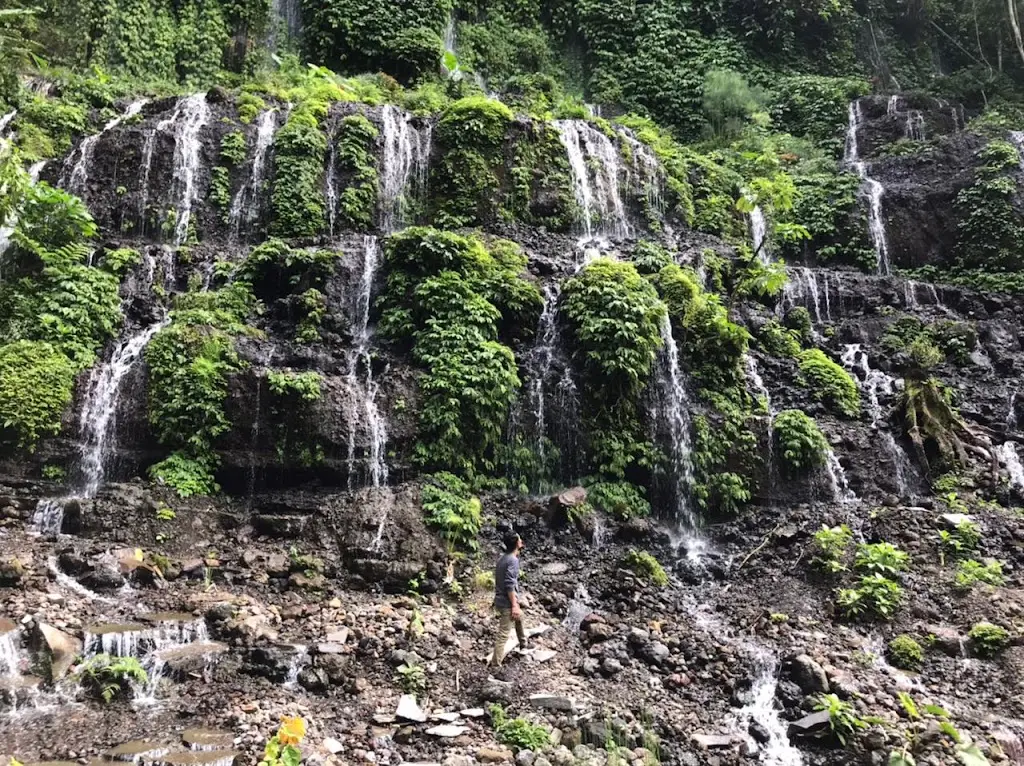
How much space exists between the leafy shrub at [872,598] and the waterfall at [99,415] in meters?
11.2

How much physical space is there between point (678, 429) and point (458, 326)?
458 centimetres

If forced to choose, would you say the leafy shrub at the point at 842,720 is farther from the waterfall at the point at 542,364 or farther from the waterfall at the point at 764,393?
the waterfall at the point at 542,364

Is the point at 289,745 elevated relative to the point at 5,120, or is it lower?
lower

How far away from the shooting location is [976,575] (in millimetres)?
9898

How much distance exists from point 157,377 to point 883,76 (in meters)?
31.5

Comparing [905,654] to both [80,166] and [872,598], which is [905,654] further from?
[80,166]

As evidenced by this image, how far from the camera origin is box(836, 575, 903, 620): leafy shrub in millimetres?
9203

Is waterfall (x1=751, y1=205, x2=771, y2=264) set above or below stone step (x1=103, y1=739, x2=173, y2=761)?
above

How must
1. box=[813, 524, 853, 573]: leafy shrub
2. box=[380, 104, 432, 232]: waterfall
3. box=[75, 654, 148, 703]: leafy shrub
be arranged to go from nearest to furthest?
1. box=[75, 654, 148, 703]: leafy shrub
2. box=[813, 524, 853, 573]: leafy shrub
3. box=[380, 104, 432, 232]: waterfall

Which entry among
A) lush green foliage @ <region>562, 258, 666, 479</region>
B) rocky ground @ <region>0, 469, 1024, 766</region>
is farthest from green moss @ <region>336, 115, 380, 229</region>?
rocky ground @ <region>0, 469, 1024, 766</region>

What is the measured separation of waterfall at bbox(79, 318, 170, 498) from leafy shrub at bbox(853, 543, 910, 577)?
1167 centimetres

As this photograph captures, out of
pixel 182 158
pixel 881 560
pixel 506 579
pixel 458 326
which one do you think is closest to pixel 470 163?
pixel 458 326

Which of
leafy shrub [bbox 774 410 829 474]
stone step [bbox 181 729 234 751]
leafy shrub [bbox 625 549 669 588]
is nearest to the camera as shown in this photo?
stone step [bbox 181 729 234 751]

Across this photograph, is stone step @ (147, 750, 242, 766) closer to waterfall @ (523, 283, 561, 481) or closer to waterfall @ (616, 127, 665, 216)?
waterfall @ (523, 283, 561, 481)
